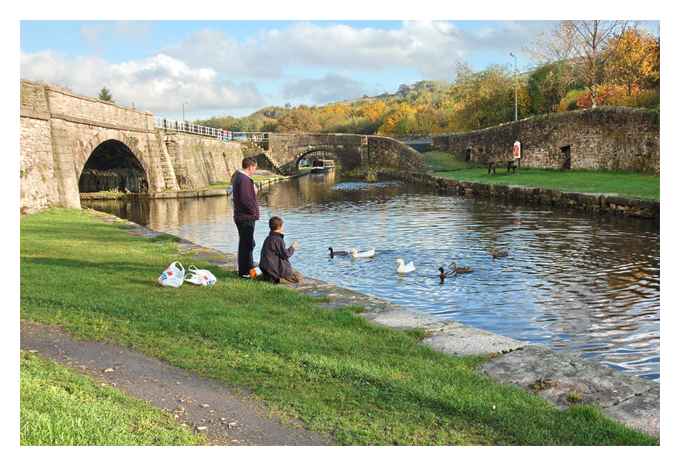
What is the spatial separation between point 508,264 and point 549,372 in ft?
25.7

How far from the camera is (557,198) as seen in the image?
981 inches

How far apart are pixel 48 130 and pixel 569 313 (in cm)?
2236

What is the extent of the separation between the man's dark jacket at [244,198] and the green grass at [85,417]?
578 cm

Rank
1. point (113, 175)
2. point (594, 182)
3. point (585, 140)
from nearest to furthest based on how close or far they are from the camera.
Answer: point (594, 182) < point (585, 140) < point (113, 175)

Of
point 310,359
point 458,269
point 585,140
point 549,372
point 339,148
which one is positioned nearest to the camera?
point 549,372

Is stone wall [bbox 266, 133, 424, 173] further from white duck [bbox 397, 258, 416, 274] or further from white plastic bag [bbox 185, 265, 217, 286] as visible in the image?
white plastic bag [bbox 185, 265, 217, 286]

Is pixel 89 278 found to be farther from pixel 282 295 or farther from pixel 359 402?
pixel 359 402

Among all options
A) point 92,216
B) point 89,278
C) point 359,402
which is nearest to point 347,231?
point 92,216

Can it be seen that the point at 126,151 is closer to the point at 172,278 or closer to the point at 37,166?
the point at 37,166

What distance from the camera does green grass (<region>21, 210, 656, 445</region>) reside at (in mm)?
4648

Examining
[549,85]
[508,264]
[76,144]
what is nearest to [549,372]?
[508,264]

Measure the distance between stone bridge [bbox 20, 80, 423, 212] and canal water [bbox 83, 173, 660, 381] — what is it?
4236mm

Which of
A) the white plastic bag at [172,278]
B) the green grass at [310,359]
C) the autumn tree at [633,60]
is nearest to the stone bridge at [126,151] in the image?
the white plastic bag at [172,278]

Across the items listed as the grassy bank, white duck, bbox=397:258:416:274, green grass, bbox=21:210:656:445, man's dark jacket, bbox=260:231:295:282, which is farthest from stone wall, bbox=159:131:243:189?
man's dark jacket, bbox=260:231:295:282
